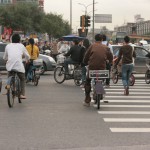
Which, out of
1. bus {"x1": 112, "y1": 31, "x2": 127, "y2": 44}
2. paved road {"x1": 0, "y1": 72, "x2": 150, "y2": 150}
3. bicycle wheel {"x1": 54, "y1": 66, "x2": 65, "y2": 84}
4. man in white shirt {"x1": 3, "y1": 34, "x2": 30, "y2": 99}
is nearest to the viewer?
paved road {"x1": 0, "y1": 72, "x2": 150, "y2": 150}

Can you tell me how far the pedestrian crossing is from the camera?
27.9ft

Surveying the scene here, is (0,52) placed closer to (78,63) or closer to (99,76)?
(78,63)

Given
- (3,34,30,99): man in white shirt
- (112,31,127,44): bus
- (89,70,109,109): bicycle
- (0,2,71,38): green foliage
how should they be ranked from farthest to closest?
(0,2,71,38): green foliage, (112,31,127,44): bus, (3,34,30,99): man in white shirt, (89,70,109,109): bicycle

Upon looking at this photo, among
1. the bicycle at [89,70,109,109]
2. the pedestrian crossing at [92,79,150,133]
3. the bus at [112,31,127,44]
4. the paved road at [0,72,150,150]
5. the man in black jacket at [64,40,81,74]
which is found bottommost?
the pedestrian crossing at [92,79,150,133]

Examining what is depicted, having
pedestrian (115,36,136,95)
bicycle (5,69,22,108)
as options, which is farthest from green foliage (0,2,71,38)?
bicycle (5,69,22,108)

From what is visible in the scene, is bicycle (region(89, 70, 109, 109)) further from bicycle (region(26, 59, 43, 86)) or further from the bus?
the bus

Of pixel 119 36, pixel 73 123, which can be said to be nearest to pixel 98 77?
pixel 73 123

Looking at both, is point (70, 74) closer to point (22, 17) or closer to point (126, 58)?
point (126, 58)

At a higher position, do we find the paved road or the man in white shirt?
the man in white shirt

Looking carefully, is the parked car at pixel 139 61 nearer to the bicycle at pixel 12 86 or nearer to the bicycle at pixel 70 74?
the bicycle at pixel 70 74

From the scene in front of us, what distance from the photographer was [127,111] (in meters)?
10.6

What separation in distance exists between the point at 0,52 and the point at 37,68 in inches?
241

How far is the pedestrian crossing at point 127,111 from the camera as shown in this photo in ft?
27.9

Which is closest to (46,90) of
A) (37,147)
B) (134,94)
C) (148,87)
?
(134,94)
